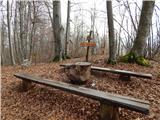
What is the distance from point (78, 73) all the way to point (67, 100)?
0.88m

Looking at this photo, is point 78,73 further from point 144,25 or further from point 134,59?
point 144,25

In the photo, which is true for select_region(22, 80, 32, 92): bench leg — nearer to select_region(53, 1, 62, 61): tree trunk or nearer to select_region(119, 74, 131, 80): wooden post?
select_region(119, 74, 131, 80): wooden post

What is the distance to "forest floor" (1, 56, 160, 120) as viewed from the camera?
3.94 meters

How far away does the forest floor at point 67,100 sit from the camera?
394 centimetres

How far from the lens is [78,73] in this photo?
513 centimetres

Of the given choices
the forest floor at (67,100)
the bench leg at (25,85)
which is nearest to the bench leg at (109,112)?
the forest floor at (67,100)

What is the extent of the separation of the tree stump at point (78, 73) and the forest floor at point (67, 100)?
0.28 m

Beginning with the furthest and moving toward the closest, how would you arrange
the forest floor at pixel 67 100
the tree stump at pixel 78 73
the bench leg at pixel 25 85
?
the bench leg at pixel 25 85 < the tree stump at pixel 78 73 < the forest floor at pixel 67 100

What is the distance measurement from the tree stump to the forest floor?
281 millimetres

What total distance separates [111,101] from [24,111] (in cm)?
222

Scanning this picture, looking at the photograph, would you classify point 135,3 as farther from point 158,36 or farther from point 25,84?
point 25,84

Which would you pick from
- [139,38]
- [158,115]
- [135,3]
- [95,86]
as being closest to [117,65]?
[139,38]

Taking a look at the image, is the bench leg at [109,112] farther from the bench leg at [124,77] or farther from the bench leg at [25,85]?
the bench leg at [25,85]

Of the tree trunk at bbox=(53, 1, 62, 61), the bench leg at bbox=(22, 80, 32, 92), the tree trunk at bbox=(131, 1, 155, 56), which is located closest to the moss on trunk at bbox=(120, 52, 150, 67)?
the tree trunk at bbox=(131, 1, 155, 56)
